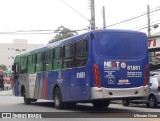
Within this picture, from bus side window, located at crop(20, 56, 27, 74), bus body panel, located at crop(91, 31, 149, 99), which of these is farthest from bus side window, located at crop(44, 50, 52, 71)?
bus body panel, located at crop(91, 31, 149, 99)

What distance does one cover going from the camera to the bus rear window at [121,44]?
1585cm

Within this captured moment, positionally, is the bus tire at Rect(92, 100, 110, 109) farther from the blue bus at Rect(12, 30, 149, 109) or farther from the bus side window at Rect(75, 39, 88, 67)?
the bus side window at Rect(75, 39, 88, 67)

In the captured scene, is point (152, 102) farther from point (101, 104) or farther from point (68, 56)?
point (68, 56)

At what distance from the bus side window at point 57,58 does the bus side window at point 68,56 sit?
0.53 m

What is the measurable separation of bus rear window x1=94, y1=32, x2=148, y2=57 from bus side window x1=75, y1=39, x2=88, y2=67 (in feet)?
2.05

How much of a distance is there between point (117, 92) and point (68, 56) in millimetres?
3166

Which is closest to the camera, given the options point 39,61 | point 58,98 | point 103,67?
point 103,67

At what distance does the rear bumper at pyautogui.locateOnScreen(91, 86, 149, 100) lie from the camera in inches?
606

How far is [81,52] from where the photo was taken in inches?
648

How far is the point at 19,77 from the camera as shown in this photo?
82.3 ft

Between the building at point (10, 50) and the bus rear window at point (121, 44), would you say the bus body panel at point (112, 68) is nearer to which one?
the bus rear window at point (121, 44)

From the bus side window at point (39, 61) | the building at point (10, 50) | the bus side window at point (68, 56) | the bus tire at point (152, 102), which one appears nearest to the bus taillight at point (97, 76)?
the bus side window at point (68, 56)

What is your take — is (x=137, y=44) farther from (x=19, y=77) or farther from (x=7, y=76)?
(x=7, y=76)

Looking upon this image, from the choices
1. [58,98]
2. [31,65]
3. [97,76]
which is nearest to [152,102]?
[58,98]
